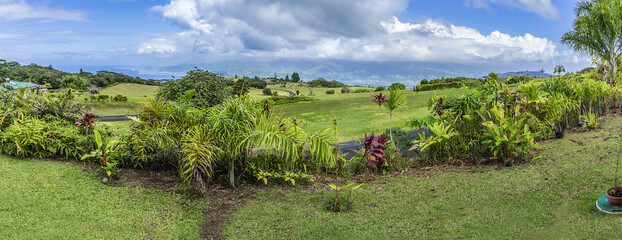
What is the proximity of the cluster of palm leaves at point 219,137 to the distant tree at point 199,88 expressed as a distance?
144 cm

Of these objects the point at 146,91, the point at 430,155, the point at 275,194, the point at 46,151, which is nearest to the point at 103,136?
the point at 46,151

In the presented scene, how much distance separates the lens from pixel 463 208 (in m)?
4.93

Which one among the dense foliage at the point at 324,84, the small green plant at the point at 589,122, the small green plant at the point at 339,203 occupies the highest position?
the dense foliage at the point at 324,84

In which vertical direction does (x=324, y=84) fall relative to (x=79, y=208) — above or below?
above

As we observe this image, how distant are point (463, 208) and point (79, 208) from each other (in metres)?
5.10

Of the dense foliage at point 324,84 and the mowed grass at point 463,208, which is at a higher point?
the dense foliage at point 324,84

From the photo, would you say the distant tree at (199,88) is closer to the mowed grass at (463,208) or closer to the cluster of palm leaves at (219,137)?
the cluster of palm leaves at (219,137)

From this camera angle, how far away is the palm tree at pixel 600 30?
15406mm

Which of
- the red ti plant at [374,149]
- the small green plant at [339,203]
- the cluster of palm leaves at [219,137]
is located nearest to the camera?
the small green plant at [339,203]

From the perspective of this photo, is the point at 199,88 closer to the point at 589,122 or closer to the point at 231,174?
the point at 231,174

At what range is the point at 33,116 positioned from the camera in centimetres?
682

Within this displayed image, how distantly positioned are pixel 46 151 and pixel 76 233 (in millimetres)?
3036

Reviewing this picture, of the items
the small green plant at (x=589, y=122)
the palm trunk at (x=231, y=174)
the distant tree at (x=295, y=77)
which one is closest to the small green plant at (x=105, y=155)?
the palm trunk at (x=231, y=174)

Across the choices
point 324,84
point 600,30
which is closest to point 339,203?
point 600,30
